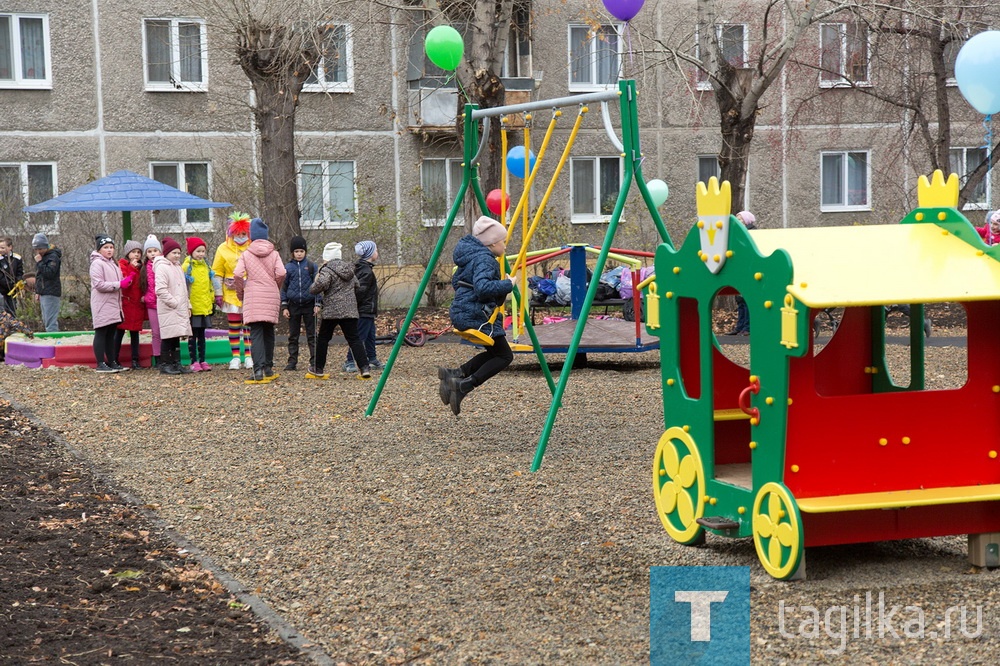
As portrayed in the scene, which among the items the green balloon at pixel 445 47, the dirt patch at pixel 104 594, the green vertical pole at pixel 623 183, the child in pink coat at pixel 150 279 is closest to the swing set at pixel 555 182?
the green vertical pole at pixel 623 183

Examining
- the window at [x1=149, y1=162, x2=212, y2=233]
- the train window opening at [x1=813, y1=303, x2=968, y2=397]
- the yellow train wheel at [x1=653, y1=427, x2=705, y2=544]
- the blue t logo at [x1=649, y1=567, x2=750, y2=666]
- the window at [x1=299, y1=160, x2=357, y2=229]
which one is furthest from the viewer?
the window at [x1=299, y1=160, x2=357, y2=229]

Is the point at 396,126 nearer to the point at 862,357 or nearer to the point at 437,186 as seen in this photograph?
A: the point at 437,186

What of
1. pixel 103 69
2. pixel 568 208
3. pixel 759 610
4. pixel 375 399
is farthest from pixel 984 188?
pixel 759 610

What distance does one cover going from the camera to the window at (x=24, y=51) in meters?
24.8

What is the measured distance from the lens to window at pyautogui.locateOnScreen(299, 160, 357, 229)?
2683 centimetres

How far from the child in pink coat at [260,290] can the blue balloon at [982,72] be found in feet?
22.9

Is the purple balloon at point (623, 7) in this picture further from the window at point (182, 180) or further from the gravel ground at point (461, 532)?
the window at point (182, 180)

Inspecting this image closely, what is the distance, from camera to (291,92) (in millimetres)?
19578

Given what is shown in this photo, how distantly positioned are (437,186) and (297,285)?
14257 mm

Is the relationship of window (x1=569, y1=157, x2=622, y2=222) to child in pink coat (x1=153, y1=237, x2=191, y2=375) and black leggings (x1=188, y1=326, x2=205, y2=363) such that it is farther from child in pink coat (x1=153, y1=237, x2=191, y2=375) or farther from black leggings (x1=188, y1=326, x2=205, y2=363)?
child in pink coat (x1=153, y1=237, x2=191, y2=375)

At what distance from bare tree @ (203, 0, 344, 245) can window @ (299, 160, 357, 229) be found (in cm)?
595

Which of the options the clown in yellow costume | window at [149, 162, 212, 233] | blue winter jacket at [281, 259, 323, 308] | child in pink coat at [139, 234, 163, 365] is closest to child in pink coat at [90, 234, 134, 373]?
child in pink coat at [139, 234, 163, 365]

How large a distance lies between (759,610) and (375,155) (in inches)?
926

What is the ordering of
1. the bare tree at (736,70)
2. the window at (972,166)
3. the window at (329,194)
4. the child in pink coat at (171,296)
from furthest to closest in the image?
the window at (972,166)
the window at (329,194)
the bare tree at (736,70)
the child in pink coat at (171,296)
